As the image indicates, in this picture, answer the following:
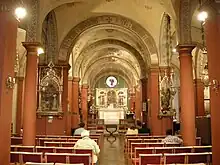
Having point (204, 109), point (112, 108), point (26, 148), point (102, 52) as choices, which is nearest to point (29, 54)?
point (26, 148)

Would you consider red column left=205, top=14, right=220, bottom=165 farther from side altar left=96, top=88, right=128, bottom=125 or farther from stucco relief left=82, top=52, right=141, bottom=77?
side altar left=96, top=88, right=128, bottom=125

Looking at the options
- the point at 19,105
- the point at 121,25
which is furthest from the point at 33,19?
the point at 19,105

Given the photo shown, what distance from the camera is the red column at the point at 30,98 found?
8781mm

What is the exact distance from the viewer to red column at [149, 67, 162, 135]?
14258 millimetres

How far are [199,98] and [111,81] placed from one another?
19691mm

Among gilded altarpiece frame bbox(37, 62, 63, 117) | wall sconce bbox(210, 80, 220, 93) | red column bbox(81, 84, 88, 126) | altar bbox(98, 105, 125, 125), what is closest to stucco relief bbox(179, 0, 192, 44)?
wall sconce bbox(210, 80, 220, 93)

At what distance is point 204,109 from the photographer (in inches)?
675

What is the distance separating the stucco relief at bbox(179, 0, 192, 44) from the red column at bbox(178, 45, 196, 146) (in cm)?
28

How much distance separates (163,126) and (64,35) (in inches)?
264

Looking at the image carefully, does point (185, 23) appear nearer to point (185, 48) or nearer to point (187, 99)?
point (185, 48)

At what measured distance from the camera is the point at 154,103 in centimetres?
1460

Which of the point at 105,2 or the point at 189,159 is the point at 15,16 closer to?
the point at 189,159

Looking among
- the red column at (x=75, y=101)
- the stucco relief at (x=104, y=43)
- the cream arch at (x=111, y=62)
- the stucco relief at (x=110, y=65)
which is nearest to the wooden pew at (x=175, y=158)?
the red column at (x=75, y=101)

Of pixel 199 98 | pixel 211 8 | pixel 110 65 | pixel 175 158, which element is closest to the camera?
pixel 211 8
